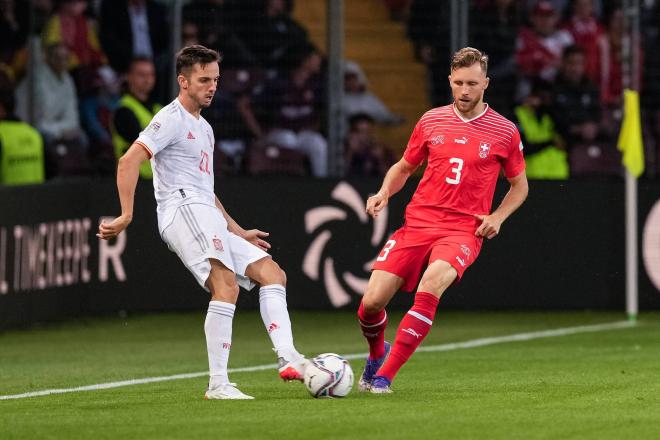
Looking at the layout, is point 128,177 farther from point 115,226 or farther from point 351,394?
point 351,394

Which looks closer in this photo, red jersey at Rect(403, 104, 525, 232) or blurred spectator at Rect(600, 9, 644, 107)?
red jersey at Rect(403, 104, 525, 232)

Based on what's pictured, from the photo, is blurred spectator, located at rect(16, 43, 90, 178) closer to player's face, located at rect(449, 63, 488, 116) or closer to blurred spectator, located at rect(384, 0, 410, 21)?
blurred spectator, located at rect(384, 0, 410, 21)

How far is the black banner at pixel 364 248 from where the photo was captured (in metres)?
15.8

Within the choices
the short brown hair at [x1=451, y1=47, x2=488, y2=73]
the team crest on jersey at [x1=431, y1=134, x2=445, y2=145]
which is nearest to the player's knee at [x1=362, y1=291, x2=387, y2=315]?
the team crest on jersey at [x1=431, y1=134, x2=445, y2=145]

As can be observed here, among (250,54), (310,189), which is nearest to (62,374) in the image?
(310,189)

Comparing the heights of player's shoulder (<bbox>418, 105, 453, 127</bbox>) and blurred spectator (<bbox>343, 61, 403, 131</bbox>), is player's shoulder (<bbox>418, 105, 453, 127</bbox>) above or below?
above

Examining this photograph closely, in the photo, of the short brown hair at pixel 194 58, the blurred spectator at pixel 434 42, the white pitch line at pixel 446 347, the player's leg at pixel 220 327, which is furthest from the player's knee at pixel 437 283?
the blurred spectator at pixel 434 42

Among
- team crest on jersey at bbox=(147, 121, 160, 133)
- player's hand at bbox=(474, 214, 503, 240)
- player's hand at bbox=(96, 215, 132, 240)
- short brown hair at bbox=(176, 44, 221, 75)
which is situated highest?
short brown hair at bbox=(176, 44, 221, 75)

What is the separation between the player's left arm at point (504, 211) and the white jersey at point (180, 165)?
62.3 inches

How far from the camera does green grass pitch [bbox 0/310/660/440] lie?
7578 millimetres

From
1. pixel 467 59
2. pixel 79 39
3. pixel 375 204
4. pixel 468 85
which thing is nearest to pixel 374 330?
pixel 375 204

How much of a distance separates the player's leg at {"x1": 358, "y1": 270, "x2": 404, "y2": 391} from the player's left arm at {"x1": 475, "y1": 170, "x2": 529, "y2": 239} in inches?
22.7

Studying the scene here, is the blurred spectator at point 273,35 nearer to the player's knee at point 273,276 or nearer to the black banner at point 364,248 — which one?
the black banner at point 364,248

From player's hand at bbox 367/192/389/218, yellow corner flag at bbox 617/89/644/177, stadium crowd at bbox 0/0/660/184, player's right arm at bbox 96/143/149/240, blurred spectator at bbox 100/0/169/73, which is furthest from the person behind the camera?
blurred spectator at bbox 100/0/169/73
